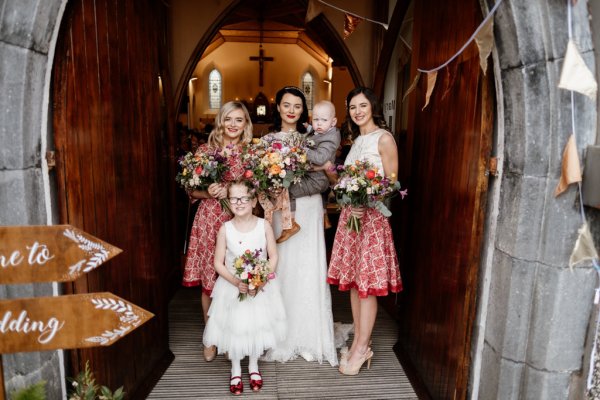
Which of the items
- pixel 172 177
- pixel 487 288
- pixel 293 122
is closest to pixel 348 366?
pixel 487 288

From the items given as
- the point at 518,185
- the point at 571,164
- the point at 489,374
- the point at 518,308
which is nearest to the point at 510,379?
the point at 489,374

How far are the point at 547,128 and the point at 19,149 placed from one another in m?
2.24

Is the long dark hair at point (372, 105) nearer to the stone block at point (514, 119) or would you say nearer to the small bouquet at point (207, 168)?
the small bouquet at point (207, 168)

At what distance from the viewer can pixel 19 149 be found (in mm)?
1825

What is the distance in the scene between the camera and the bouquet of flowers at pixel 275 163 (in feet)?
9.16

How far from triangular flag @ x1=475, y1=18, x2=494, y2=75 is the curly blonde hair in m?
1.68

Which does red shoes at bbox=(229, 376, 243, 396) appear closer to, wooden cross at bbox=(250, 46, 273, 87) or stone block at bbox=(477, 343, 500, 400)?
stone block at bbox=(477, 343, 500, 400)

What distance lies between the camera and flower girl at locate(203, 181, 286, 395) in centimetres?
285

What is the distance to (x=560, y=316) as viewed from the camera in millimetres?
1974

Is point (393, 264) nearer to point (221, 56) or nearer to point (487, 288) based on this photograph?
point (487, 288)

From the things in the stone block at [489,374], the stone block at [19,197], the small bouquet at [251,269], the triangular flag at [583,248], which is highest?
the stone block at [19,197]

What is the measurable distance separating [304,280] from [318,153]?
975 millimetres

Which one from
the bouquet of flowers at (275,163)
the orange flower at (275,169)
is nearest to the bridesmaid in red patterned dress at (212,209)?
the bouquet of flowers at (275,163)

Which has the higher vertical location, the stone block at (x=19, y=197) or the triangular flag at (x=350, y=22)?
the triangular flag at (x=350, y=22)
